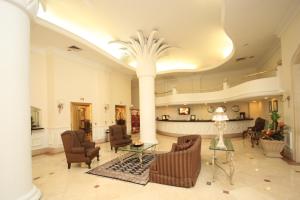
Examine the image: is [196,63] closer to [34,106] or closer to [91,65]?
[91,65]

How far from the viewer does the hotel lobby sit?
122 inches

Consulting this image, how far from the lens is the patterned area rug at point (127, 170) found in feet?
14.0

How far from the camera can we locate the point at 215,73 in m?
13.2

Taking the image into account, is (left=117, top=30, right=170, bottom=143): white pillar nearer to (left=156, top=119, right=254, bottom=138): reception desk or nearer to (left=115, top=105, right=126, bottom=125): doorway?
(left=156, top=119, right=254, bottom=138): reception desk

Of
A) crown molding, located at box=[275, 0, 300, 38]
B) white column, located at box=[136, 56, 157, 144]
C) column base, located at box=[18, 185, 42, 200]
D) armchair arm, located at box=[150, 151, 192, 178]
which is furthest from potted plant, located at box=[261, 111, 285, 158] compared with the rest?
column base, located at box=[18, 185, 42, 200]

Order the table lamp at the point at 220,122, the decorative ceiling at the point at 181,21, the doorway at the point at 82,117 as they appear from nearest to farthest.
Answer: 1. the table lamp at the point at 220,122
2. the decorative ceiling at the point at 181,21
3. the doorway at the point at 82,117

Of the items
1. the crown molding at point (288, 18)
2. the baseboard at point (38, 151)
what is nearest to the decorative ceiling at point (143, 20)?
the crown molding at point (288, 18)

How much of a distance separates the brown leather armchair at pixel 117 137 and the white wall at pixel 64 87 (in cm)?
223

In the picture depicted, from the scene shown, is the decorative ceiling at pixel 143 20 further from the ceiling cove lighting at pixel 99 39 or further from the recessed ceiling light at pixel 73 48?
the recessed ceiling light at pixel 73 48

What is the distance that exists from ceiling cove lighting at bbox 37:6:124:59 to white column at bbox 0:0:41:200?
10.8 ft

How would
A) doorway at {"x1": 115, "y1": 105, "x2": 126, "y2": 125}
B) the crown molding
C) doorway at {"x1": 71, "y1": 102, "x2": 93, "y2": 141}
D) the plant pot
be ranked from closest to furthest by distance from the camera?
1. the crown molding
2. the plant pot
3. doorway at {"x1": 71, "y1": 102, "x2": 93, "y2": 141}
4. doorway at {"x1": 115, "y1": 105, "x2": 126, "y2": 125}

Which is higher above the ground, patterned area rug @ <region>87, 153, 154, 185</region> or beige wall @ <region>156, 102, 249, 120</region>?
beige wall @ <region>156, 102, 249, 120</region>

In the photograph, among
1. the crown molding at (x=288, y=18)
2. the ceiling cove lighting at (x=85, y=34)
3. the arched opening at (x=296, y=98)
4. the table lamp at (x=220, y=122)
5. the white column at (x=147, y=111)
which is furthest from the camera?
the white column at (x=147, y=111)

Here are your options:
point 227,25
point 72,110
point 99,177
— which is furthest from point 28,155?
point 227,25
